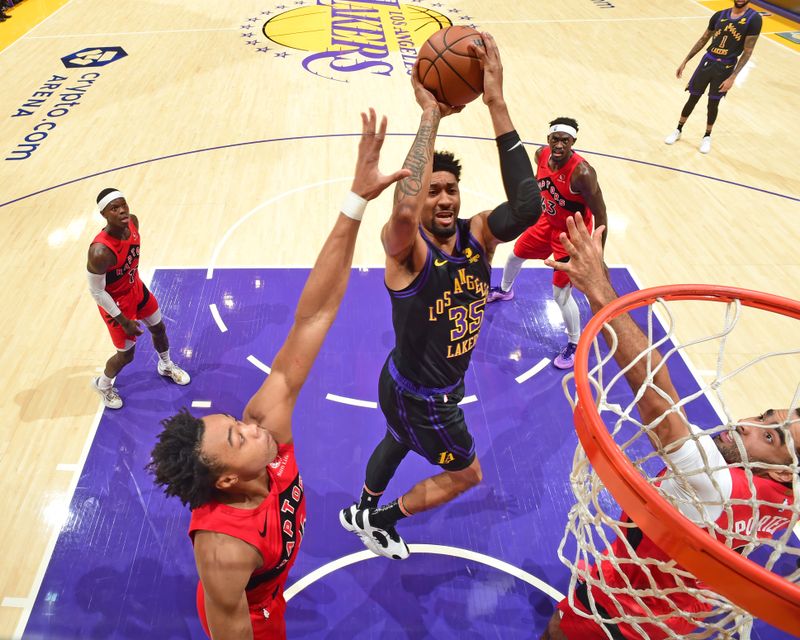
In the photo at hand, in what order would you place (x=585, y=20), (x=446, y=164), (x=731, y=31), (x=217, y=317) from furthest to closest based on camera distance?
1. (x=585, y=20)
2. (x=731, y=31)
3. (x=217, y=317)
4. (x=446, y=164)

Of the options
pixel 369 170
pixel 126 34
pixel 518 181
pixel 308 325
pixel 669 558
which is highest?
pixel 369 170

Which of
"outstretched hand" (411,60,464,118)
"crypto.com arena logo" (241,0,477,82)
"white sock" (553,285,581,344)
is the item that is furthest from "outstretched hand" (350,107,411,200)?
"crypto.com arena logo" (241,0,477,82)

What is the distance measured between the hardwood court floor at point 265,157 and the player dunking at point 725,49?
2.57 ft

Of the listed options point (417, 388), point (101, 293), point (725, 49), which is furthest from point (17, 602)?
point (725, 49)

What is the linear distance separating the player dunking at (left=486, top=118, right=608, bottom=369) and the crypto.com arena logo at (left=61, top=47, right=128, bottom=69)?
29.6 ft

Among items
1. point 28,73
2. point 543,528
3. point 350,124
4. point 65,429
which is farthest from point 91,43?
point 543,528

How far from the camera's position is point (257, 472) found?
7.23ft

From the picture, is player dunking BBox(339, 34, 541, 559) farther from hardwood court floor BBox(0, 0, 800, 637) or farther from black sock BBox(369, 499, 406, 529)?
hardwood court floor BBox(0, 0, 800, 637)

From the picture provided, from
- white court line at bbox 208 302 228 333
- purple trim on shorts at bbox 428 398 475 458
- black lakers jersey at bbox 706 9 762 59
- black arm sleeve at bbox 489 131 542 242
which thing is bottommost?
white court line at bbox 208 302 228 333

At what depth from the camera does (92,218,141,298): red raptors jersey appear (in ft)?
13.0

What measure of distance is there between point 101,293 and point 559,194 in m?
3.49

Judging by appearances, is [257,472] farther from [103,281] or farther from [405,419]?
[103,281]

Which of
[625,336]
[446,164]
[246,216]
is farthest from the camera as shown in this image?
[246,216]

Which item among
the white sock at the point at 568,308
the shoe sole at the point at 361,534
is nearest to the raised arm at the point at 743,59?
the white sock at the point at 568,308
